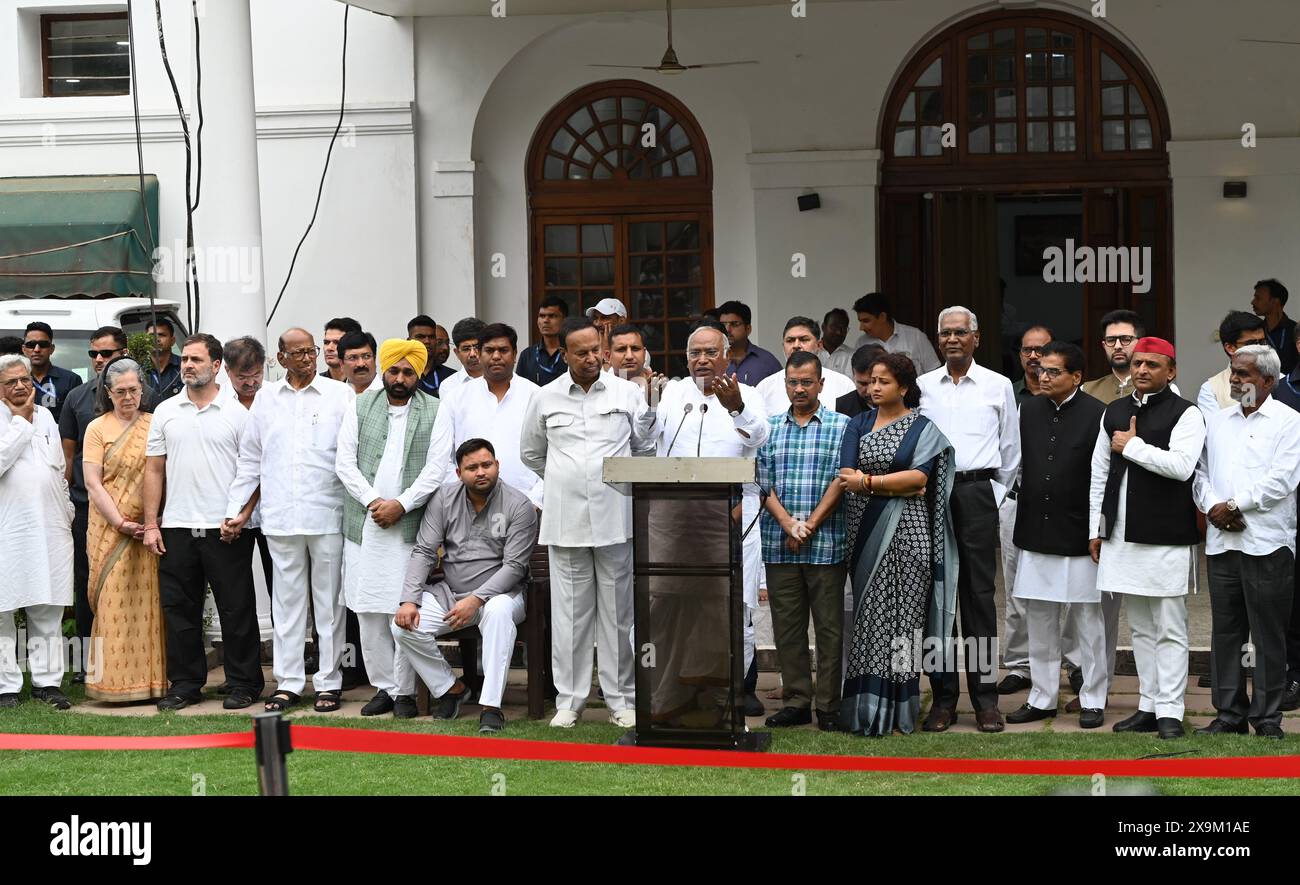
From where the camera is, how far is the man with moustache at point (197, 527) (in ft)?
30.1

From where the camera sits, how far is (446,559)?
28.7 feet

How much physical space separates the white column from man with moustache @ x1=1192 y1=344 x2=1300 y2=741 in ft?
20.2

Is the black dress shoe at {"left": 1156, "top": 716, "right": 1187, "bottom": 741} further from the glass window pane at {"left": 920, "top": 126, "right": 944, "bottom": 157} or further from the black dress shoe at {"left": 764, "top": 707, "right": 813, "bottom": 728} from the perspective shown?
the glass window pane at {"left": 920, "top": 126, "right": 944, "bottom": 157}

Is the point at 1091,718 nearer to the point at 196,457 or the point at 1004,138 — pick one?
the point at 196,457

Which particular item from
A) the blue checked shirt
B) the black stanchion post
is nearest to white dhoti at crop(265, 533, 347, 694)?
the blue checked shirt

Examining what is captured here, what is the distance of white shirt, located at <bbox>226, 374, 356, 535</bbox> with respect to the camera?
29.6 feet

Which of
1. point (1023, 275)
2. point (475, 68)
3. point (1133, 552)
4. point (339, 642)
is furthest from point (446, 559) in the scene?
point (1023, 275)

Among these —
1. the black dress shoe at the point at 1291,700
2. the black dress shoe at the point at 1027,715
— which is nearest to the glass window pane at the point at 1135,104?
the black dress shoe at the point at 1291,700

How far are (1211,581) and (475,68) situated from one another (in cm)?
896

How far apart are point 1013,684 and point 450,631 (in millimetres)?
3209

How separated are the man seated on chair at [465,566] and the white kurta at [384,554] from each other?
0.35ft

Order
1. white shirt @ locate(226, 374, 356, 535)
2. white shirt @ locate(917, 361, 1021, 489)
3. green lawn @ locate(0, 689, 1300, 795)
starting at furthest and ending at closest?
white shirt @ locate(226, 374, 356, 535) < white shirt @ locate(917, 361, 1021, 489) < green lawn @ locate(0, 689, 1300, 795)

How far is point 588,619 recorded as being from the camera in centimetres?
853

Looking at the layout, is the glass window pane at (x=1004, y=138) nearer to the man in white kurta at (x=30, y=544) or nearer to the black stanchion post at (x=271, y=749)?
the man in white kurta at (x=30, y=544)
